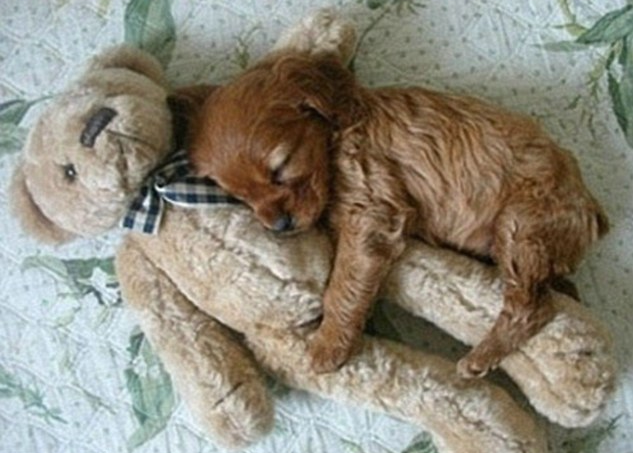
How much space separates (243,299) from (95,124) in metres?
0.27

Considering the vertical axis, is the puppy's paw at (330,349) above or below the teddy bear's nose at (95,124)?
below

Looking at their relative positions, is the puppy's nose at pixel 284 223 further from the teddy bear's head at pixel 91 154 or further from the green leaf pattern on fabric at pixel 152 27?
the green leaf pattern on fabric at pixel 152 27

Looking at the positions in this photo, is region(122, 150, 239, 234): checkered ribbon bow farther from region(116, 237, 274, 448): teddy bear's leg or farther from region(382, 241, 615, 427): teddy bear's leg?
region(382, 241, 615, 427): teddy bear's leg

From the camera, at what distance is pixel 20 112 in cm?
154

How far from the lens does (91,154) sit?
4.07 feet

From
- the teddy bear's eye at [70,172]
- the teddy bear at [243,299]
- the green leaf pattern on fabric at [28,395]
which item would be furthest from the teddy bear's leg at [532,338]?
the green leaf pattern on fabric at [28,395]

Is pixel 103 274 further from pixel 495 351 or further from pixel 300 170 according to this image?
pixel 495 351

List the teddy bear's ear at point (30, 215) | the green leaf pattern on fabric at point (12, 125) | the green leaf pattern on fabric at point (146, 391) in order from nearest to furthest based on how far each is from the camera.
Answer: the teddy bear's ear at point (30, 215) → the green leaf pattern on fabric at point (146, 391) → the green leaf pattern on fabric at point (12, 125)

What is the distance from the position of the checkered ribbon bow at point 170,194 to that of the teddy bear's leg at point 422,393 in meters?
0.19

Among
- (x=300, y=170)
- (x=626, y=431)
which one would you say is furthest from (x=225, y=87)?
(x=626, y=431)

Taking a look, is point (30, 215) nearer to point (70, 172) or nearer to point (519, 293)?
point (70, 172)

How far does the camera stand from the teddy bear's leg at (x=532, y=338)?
4.05ft

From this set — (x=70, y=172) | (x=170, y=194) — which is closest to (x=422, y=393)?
(x=170, y=194)

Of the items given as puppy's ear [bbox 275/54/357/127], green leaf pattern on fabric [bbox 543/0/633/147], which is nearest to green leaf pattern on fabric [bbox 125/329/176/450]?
puppy's ear [bbox 275/54/357/127]
